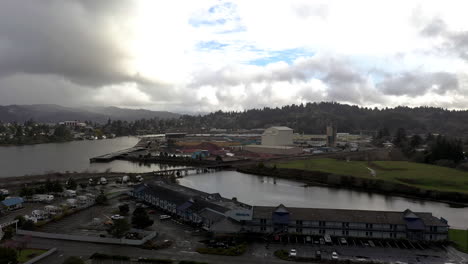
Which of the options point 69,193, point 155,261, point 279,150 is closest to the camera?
point 155,261

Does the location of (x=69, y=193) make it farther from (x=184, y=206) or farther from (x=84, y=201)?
(x=184, y=206)

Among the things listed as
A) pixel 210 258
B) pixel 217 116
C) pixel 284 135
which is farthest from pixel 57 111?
pixel 210 258

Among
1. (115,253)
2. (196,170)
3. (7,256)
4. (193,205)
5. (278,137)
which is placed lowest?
(196,170)

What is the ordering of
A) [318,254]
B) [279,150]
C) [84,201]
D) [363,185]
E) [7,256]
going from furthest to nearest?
[279,150] → [363,185] → [84,201] → [318,254] → [7,256]

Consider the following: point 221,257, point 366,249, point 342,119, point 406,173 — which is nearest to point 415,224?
point 366,249

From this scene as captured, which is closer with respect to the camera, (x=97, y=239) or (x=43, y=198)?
(x=97, y=239)

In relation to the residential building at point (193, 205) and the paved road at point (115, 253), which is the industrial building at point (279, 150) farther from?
the paved road at point (115, 253)
